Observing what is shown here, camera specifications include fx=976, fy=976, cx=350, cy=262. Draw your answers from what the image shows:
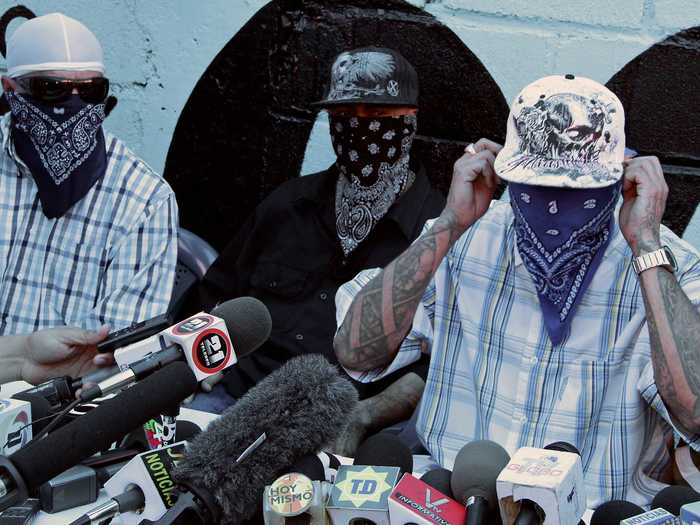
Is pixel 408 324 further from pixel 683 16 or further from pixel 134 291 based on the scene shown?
pixel 683 16

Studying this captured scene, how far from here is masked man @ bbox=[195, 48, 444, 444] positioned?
3.22m

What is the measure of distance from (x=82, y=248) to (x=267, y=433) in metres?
1.85

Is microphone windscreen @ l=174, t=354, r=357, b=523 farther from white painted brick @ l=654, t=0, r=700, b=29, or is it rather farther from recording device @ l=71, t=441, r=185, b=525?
white painted brick @ l=654, t=0, r=700, b=29

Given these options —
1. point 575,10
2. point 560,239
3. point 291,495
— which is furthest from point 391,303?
point 575,10

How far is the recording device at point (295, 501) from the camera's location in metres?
1.46

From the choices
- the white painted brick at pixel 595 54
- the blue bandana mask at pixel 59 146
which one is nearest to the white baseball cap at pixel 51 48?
the blue bandana mask at pixel 59 146

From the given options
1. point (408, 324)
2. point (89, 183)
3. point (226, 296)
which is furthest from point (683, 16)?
point (89, 183)

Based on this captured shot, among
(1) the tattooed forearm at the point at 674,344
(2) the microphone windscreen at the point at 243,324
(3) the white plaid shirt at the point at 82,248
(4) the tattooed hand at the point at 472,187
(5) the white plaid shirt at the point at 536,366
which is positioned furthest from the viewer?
(3) the white plaid shirt at the point at 82,248

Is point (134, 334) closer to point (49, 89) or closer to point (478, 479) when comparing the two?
point (478, 479)

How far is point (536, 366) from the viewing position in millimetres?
2324

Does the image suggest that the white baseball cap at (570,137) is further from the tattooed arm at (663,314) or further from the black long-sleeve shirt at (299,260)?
the black long-sleeve shirt at (299,260)

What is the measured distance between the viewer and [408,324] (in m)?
2.46

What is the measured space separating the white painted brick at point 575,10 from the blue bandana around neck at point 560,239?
131 centimetres

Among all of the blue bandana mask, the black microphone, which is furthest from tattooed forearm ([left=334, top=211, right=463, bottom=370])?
the blue bandana mask
